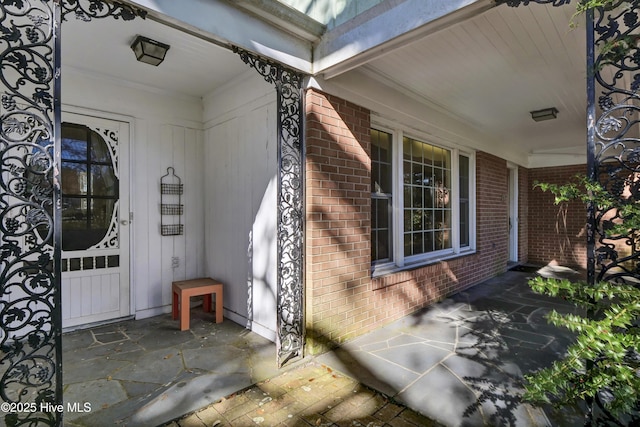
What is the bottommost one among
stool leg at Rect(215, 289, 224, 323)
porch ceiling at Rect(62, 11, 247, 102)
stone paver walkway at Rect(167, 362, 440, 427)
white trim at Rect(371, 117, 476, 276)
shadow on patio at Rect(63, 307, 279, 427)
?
stone paver walkway at Rect(167, 362, 440, 427)

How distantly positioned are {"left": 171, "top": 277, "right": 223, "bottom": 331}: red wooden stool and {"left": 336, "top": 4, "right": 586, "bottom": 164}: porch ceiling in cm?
292

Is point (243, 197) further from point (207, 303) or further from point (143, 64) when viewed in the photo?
point (143, 64)

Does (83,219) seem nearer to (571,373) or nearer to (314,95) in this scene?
(314,95)

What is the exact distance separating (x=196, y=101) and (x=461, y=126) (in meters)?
3.94

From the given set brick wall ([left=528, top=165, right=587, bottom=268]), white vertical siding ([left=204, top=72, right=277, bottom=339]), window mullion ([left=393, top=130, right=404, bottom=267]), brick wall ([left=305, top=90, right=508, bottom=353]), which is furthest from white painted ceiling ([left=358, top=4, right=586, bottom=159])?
brick wall ([left=528, top=165, right=587, bottom=268])

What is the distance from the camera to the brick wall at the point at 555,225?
738 cm

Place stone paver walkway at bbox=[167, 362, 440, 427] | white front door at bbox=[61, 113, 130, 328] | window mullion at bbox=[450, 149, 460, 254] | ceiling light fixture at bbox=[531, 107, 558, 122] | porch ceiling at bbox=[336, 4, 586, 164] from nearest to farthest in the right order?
stone paver walkway at bbox=[167, 362, 440, 427] → porch ceiling at bbox=[336, 4, 586, 164] → white front door at bbox=[61, 113, 130, 328] → ceiling light fixture at bbox=[531, 107, 558, 122] → window mullion at bbox=[450, 149, 460, 254]

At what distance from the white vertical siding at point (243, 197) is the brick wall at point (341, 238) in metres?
0.48

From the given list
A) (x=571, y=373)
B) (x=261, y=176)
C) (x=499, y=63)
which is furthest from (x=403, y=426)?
(x=499, y=63)

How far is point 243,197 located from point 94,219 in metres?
1.68

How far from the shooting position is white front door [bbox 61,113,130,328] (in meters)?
3.46

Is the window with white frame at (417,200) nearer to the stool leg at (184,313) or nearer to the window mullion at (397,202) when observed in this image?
the window mullion at (397,202)

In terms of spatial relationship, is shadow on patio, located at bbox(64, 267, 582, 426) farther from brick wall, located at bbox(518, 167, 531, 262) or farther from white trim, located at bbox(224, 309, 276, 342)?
brick wall, located at bbox(518, 167, 531, 262)

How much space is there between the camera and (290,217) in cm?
289
